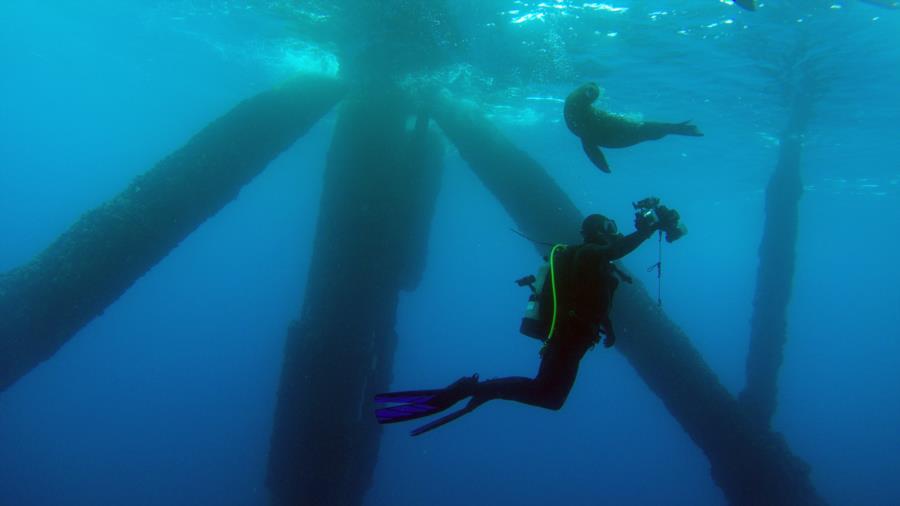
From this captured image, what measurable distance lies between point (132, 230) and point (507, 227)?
121 feet

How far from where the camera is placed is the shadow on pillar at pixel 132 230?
22.4 ft

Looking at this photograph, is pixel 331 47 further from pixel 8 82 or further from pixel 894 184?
pixel 8 82

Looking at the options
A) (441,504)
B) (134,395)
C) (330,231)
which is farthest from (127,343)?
(330,231)

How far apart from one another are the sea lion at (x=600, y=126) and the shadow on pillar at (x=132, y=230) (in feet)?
21.2

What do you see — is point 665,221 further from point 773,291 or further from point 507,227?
point 507,227

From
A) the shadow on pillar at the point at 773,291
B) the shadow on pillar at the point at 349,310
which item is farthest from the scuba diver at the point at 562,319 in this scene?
the shadow on pillar at the point at 773,291

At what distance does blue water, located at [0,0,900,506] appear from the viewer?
14.9 meters

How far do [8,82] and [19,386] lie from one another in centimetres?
3801

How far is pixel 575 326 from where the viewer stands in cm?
407

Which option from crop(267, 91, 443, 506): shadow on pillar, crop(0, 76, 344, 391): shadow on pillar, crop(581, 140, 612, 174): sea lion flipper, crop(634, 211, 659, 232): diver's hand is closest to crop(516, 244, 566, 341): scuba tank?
crop(634, 211, 659, 232): diver's hand

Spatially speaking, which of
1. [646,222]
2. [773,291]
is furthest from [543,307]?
[773,291]

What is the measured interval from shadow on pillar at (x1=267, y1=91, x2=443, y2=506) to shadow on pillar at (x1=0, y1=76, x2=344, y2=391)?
1.53 metres

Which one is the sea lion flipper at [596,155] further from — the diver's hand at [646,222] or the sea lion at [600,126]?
the diver's hand at [646,222]

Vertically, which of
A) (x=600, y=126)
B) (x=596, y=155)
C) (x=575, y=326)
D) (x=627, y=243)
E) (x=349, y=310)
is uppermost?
(x=600, y=126)
